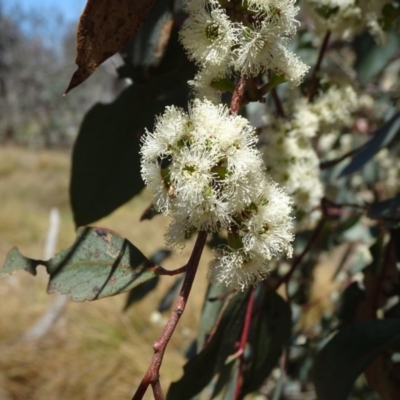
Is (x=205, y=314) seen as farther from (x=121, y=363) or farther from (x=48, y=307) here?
(x=48, y=307)

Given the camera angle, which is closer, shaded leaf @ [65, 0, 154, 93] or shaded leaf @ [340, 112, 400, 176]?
shaded leaf @ [65, 0, 154, 93]

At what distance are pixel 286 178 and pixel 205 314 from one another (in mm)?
247

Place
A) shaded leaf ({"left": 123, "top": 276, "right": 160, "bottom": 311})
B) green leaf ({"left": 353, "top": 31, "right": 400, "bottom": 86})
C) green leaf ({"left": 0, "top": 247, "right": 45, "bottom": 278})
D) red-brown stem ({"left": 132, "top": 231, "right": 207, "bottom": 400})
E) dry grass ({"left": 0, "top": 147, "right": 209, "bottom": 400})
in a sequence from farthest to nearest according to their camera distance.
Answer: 1. dry grass ({"left": 0, "top": 147, "right": 209, "bottom": 400})
2. shaded leaf ({"left": 123, "top": 276, "right": 160, "bottom": 311})
3. green leaf ({"left": 353, "top": 31, "right": 400, "bottom": 86})
4. green leaf ({"left": 0, "top": 247, "right": 45, "bottom": 278})
5. red-brown stem ({"left": 132, "top": 231, "right": 207, "bottom": 400})

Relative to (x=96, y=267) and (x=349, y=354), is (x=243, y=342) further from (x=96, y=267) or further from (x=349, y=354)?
(x=96, y=267)

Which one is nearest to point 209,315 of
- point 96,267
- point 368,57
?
point 96,267

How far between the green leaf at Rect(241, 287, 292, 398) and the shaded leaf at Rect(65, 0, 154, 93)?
36 centimetres

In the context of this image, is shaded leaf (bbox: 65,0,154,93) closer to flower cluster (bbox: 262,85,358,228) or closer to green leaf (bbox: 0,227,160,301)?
green leaf (bbox: 0,227,160,301)

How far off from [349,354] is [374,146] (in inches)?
11.4

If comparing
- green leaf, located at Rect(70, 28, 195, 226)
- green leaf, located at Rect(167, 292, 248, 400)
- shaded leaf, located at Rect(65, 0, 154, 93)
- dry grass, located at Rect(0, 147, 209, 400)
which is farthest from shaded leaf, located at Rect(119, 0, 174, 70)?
dry grass, located at Rect(0, 147, 209, 400)

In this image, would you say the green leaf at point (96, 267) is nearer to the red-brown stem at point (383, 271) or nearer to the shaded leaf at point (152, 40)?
the shaded leaf at point (152, 40)

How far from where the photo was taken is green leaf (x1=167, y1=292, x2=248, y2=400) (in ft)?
1.94

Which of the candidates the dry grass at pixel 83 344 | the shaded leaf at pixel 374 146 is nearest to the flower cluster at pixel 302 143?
the shaded leaf at pixel 374 146

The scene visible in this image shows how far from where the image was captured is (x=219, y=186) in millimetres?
402

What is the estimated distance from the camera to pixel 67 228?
17.8 ft
